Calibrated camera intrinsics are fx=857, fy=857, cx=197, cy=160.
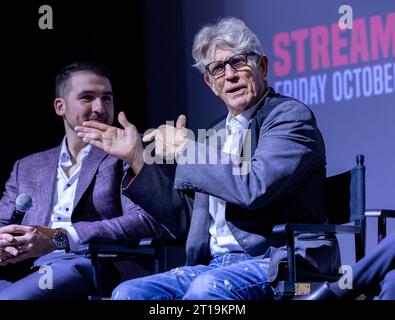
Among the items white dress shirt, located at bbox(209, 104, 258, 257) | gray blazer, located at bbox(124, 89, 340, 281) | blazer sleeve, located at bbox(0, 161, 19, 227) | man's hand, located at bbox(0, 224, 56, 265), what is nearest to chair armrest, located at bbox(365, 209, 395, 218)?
gray blazer, located at bbox(124, 89, 340, 281)

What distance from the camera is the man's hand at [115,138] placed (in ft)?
10.3

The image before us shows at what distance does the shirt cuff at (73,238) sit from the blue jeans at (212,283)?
21.0 inches

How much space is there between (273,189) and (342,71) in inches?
63.1

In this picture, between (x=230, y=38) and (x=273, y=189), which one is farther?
(x=230, y=38)

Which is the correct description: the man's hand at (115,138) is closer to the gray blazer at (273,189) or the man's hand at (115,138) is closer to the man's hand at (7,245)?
the gray blazer at (273,189)

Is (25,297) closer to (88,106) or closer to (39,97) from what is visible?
(88,106)

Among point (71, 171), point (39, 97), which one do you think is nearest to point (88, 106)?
point (71, 171)

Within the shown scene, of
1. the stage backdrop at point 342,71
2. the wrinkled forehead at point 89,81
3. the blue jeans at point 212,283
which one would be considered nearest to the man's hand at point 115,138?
the blue jeans at point 212,283

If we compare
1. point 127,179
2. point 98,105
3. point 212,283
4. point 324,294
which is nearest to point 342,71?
point 98,105

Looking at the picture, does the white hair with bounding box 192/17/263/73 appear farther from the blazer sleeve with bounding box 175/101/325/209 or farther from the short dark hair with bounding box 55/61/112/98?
the short dark hair with bounding box 55/61/112/98

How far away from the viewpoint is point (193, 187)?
295 centimetres

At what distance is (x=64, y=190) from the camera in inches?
151

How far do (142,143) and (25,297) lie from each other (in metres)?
0.77

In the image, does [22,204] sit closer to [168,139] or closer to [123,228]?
[123,228]
